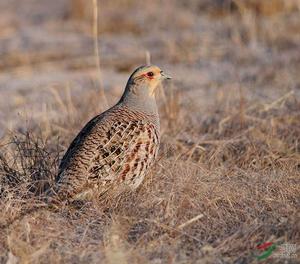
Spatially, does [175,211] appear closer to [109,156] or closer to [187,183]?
[187,183]

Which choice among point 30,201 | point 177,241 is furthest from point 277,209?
point 30,201

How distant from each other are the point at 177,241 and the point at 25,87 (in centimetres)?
573

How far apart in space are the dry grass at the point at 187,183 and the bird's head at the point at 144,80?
1.65ft

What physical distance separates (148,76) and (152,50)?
546 centimetres

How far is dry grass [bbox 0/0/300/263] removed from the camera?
3.92 metres

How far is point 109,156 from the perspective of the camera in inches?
183

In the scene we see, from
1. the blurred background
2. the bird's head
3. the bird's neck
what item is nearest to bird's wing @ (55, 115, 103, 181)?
the bird's neck

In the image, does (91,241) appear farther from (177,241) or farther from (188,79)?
(188,79)

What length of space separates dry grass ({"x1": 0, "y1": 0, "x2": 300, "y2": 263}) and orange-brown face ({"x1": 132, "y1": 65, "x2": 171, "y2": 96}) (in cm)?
53

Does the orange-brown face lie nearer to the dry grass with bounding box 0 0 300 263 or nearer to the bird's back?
the bird's back

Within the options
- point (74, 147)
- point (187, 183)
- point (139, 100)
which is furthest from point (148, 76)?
point (187, 183)

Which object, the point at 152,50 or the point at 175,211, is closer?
the point at 175,211

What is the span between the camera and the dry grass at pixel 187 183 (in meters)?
3.92

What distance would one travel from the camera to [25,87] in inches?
368
